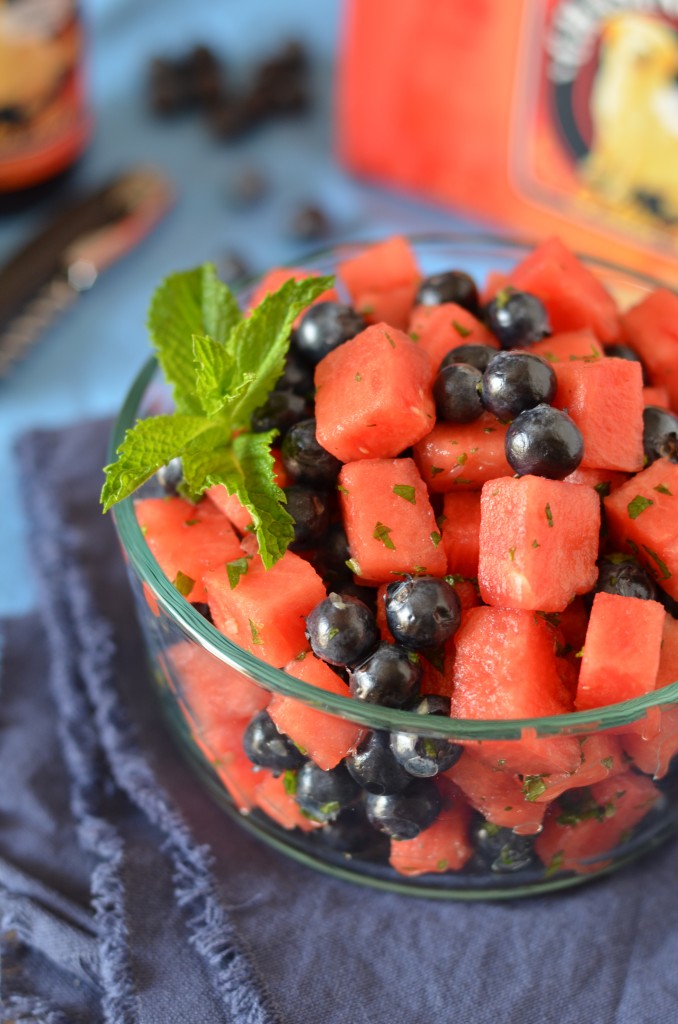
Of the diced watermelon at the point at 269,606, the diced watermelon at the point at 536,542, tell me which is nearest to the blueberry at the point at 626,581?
the diced watermelon at the point at 536,542

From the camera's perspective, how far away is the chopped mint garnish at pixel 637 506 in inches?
50.3

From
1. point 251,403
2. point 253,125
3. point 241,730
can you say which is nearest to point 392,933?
point 241,730

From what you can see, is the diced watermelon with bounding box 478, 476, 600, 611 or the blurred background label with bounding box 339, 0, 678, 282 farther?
the blurred background label with bounding box 339, 0, 678, 282

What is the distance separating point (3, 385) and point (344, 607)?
51.1 inches

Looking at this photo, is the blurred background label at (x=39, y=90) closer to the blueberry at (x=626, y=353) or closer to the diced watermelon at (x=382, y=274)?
the diced watermelon at (x=382, y=274)

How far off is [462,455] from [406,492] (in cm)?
9

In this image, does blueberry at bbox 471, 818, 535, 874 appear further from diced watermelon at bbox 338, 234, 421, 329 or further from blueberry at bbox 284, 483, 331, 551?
diced watermelon at bbox 338, 234, 421, 329

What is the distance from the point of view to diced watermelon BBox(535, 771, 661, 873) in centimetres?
128

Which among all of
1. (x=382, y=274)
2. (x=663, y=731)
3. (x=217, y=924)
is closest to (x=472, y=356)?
(x=382, y=274)

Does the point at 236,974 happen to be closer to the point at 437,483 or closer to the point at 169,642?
the point at 169,642

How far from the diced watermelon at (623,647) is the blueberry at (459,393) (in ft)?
0.97

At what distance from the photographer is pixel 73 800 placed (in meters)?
1.52

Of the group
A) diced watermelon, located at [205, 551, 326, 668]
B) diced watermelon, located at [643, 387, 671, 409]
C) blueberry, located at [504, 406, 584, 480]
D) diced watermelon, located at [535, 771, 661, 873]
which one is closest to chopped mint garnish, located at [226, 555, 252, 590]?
diced watermelon, located at [205, 551, 326, 668]

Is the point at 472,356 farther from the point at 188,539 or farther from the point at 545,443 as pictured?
the point at 188,539
